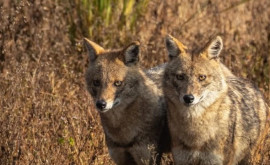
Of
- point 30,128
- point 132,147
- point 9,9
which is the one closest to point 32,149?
point 30,128

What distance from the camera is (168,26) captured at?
9922 millimetres

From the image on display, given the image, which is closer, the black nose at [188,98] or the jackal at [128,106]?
the black nose at [188,98]

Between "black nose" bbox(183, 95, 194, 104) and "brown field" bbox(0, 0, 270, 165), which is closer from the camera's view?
"black nose" bbox(183, 95, 194, 104)

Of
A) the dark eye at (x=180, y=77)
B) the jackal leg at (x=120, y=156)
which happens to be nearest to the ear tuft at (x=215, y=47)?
the dark eye at (x=180, y=77)

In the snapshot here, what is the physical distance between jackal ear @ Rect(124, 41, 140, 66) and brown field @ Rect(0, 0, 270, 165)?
2.62ft

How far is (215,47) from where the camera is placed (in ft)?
21.6

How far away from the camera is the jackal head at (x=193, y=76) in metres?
6.21

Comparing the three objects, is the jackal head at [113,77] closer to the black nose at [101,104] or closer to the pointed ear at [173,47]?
the black nose at [101,104]

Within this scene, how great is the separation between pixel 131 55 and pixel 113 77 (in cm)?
34

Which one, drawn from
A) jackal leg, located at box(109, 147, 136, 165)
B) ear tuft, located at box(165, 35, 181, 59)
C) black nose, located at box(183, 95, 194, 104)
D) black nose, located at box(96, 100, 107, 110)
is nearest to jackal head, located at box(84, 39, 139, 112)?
black nose, located at box(96, 100, 107, 110)

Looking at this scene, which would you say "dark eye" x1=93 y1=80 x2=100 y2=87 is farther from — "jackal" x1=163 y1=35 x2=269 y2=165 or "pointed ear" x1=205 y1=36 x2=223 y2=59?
"pointed ear" x1=205 y1=36 x2=223 y2=59

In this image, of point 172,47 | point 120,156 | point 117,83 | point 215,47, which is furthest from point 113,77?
point 215,47

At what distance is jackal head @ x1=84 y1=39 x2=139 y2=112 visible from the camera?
6.44m

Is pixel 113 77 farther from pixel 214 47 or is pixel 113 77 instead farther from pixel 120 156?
pixel 214 47
